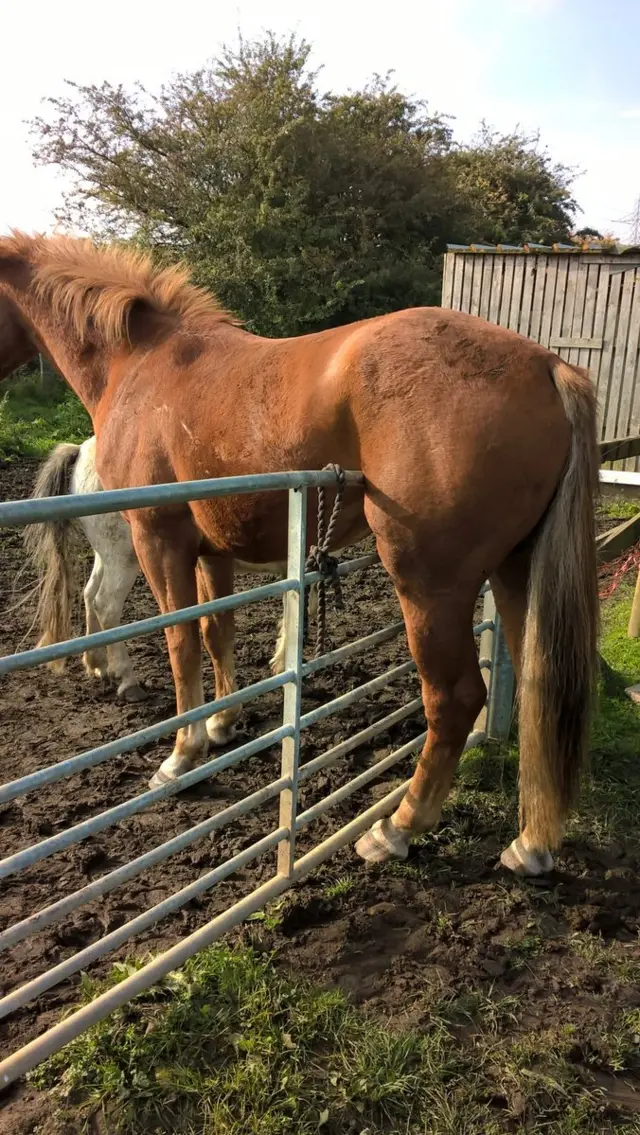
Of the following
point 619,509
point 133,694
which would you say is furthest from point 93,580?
point 619,509

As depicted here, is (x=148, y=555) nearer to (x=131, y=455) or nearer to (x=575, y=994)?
(x=131, y=455)

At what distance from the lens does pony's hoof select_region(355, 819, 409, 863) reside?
2477 mm

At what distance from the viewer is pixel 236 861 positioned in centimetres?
209

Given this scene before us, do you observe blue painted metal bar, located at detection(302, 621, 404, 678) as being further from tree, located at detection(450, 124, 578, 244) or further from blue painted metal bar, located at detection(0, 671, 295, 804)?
tree, located at detection(450, 124, 578, 244)

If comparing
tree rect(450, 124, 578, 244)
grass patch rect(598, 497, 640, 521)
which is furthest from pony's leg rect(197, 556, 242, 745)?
tree rect(450, 124, 578, 244)

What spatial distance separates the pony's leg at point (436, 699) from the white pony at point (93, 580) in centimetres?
163

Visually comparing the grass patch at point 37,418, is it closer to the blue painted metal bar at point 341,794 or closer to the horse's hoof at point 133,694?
the horse's hoof at point 133,694

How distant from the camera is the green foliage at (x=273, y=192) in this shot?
45.8 ft

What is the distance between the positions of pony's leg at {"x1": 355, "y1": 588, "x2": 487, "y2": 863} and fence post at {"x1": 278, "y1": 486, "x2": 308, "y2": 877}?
35cm

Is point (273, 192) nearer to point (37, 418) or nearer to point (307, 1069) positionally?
point (37, 418)

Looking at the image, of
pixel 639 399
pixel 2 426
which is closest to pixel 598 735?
pixel 639 399

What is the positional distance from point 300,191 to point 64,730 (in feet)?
44.0

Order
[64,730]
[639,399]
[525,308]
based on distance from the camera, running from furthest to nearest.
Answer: [525,308]
[639,399]
[64,730]

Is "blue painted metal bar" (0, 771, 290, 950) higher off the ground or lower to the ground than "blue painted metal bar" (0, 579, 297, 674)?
lower
